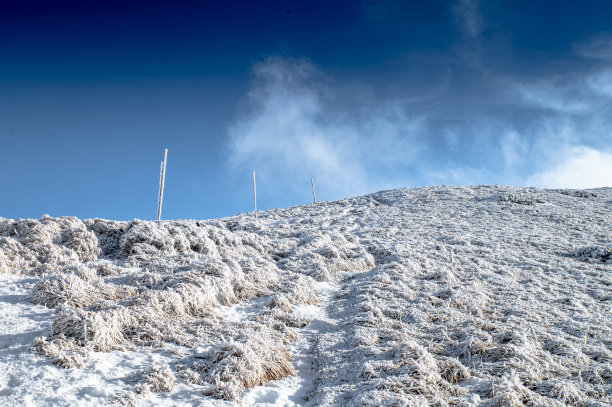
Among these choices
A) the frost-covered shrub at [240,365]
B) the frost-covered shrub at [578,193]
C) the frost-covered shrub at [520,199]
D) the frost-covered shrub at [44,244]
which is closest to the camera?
the frost-covered shrub at [240,365]

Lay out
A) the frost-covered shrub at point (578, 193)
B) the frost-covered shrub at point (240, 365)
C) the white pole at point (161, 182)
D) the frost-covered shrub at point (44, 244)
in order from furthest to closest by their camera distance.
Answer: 1. the frost-covered shrub at point (578, 193)
2. the white pole at point (161, 182)
3. the frost-covered shrub at point (44, 244)
4. the frost-covered shrub at point (240, 365)

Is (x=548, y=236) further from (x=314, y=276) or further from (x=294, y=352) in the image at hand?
(x=294, y=352)

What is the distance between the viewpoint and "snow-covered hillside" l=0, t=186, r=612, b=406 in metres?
4.46

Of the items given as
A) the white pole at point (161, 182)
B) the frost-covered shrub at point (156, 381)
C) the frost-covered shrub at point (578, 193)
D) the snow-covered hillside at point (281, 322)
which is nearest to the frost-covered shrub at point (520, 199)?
the frost-covered shrub at point (578, 193)

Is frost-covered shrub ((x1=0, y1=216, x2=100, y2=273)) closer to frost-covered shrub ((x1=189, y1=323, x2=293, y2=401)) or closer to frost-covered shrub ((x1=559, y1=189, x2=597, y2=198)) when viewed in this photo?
frost-covered shrub ((x1=189, y1=323, x2=293, y2=401))

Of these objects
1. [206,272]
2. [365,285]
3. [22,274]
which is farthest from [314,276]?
[22,274]

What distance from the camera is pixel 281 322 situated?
6785mm

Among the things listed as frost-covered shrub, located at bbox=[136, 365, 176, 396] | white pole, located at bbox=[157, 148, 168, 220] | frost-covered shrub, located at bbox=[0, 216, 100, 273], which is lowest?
frost-covered shrub, located at bbox=[136, 365, 176, 396]

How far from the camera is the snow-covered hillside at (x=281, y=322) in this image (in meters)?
4.46

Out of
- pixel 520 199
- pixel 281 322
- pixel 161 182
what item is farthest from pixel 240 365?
pixel 520 199

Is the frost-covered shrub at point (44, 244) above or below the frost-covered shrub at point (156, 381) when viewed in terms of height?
above

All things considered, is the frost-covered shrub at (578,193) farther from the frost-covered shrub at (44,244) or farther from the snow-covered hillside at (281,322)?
the frost-covered shrub at (44,244)

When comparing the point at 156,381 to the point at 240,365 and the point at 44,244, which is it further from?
the point at 44,244

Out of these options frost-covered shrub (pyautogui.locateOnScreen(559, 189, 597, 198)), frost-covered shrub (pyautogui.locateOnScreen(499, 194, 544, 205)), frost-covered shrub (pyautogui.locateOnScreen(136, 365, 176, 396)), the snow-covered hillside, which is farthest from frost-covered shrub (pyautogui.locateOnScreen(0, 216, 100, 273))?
frost-covered shrub (pyautogui.locateOnScreen(559, 189, 597, 198))
